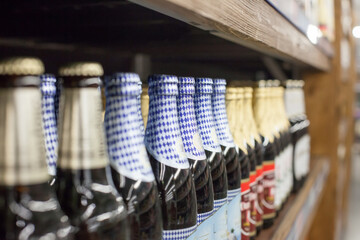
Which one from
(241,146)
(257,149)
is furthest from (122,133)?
(257,149)

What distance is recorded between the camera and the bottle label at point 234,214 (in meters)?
0.84

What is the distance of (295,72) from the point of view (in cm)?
261

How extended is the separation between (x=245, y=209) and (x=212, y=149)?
24 cm

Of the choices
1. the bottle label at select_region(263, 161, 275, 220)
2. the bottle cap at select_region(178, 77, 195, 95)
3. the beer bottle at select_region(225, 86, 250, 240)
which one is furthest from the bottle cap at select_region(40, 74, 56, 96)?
the bottle label at select_region(263, 161, 275, 220)

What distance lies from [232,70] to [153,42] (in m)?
0.92

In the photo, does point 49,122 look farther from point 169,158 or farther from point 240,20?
point 240,20

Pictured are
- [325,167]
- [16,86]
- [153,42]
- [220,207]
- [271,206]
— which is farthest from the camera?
[325,167]

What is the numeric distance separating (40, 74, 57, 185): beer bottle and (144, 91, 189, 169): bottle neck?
172 mm

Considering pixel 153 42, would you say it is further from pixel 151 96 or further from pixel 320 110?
pixel 320 110

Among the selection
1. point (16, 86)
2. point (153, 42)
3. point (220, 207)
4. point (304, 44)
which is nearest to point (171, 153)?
point (220, 207)

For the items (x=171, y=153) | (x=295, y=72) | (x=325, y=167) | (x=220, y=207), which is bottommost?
(x=325, y=167)

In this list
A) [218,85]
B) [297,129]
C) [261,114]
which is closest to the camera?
[218,85]

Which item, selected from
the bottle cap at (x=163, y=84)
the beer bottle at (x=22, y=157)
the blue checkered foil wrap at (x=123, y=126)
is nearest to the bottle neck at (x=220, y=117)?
the bottle cap at (x=163, y=84)

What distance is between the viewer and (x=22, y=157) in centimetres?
37
